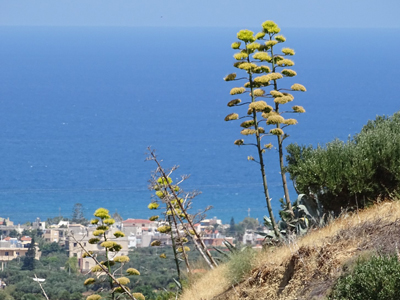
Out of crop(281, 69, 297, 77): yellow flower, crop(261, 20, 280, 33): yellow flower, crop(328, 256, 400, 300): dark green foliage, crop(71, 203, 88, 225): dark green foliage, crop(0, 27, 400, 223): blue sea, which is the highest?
crop(0, 27, 400, 223): blue sea

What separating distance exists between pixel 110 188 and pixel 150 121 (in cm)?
6429

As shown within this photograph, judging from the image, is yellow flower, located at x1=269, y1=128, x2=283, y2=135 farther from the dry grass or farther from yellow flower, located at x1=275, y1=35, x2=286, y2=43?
the dry grass

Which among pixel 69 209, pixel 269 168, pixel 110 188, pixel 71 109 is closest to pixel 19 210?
pixel 69 209

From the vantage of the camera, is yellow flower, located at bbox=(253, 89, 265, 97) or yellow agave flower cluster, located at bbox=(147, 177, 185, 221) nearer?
yellow flower, located at bbox=(253, 89, 265, 97)

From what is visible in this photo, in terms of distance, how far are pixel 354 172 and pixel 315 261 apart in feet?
13.3

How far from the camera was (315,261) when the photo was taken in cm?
1060

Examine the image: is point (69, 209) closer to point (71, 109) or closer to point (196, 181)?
point (196, 181)

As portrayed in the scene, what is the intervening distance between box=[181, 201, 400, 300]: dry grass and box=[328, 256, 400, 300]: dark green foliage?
517 millimetres

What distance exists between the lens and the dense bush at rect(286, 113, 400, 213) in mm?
14375

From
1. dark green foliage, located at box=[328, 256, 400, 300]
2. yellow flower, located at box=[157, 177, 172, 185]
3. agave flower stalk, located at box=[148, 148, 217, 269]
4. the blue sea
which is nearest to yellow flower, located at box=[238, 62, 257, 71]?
agave flower stalk, located at box=[148, 148, 217, 269]

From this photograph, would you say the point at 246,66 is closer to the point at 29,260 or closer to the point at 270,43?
the point at 270,43

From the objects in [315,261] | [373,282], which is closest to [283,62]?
[315,261]

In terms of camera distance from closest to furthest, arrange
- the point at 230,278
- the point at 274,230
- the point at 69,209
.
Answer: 1. the point at 230,278
2. the point at 274,230
3. the point at 69,209

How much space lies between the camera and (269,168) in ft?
368
